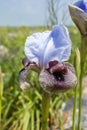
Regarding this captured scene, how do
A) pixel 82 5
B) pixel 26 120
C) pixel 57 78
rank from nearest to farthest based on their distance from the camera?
pixel 57 78 → pixel 82 5 → pixel 26 120

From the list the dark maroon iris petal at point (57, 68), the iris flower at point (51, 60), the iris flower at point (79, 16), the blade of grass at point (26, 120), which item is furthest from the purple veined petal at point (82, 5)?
the blade of grass at point (26, 120)

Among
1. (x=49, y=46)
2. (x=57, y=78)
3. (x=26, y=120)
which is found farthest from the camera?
(x=26, y=120)

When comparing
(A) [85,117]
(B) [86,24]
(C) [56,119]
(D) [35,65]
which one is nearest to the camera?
(D) [35,65]

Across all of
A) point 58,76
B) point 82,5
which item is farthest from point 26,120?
point 58,76

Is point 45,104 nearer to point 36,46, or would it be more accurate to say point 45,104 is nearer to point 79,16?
point 36,46

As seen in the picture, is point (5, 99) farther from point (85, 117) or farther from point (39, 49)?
point (39, 49)

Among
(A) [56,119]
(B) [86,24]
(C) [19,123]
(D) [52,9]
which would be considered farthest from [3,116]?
(B) [86,24]

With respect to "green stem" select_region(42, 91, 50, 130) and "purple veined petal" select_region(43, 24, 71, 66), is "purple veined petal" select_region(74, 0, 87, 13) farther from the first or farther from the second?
"green stem" select_region(42, 91, 50, 130)
